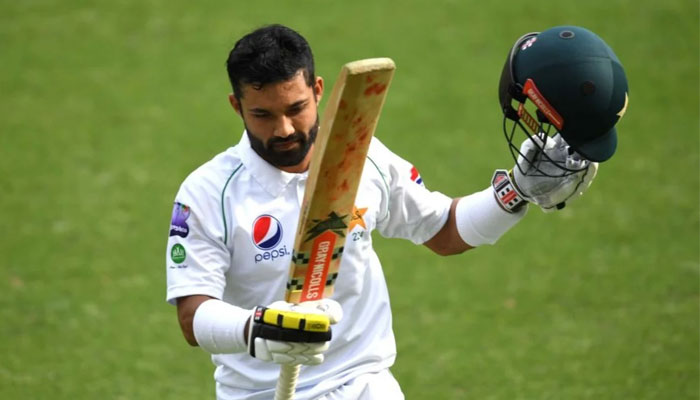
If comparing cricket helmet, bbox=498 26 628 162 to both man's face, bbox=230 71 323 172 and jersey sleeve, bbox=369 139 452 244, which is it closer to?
jersey sleeve, bbox=369 139 452 244

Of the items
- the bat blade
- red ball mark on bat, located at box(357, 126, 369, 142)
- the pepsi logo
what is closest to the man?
the pepsi logo

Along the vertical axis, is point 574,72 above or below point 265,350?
above

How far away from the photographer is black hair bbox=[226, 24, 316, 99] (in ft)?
12.3

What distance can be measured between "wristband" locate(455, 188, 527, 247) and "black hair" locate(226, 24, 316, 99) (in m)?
0.82

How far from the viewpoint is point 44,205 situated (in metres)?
8.12

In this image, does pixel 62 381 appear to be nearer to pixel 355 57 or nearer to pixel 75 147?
pixel 75 147

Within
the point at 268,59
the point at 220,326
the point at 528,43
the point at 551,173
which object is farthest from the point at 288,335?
the point at 528,43

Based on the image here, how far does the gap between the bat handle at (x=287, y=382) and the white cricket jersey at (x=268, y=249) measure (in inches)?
11.1

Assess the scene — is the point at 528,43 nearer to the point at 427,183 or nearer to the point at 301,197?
the point at 301,197

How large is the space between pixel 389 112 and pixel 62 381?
4.05 metres

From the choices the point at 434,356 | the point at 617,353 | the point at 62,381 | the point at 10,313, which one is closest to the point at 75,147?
the point at 10,313

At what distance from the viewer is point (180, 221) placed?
387 centimetres

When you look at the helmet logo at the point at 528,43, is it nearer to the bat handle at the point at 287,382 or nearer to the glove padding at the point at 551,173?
Answer: the glove padding at the point at 551,173

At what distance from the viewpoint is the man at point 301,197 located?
3777 mm
